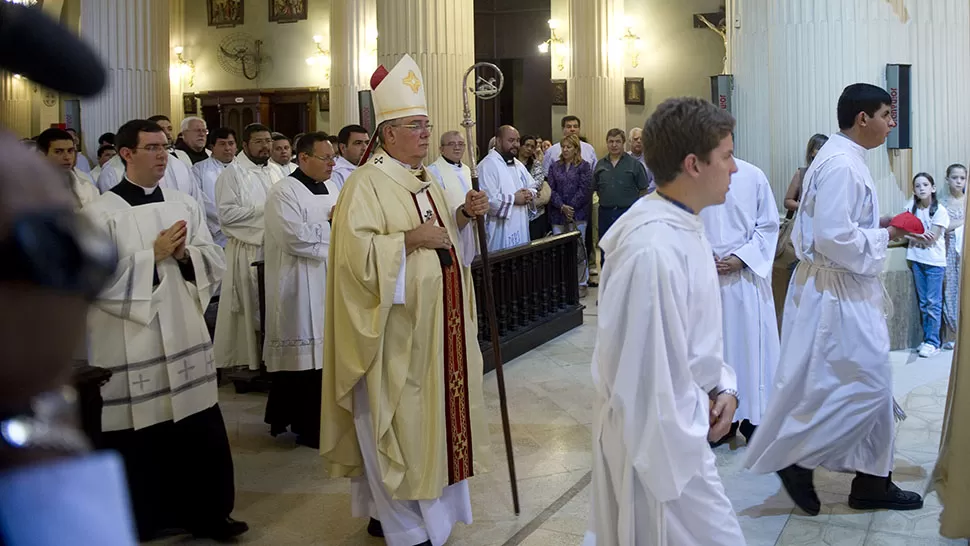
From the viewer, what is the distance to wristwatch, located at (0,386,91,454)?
0.57 metres

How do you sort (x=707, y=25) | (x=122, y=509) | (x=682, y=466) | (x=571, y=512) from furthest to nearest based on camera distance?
1. (x=707, y=25)
2. (x=571, y=512)
3. (x=682, y=466)
4. (x=122, y=509)

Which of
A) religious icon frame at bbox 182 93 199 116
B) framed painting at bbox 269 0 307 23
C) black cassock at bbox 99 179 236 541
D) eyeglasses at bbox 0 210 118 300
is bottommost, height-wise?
black cassock at bbox 99 179 236 541

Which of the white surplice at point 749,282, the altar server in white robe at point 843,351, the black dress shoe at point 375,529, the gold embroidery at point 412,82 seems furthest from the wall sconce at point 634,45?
the black dress shoe at point 375,529

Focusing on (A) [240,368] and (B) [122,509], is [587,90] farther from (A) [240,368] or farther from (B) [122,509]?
(B) [122,509]

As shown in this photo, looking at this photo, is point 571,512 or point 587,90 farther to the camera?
point 587,90

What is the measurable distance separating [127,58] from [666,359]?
30.9 feet

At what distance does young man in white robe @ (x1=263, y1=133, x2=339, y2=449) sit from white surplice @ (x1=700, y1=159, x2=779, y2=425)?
239 centimetres

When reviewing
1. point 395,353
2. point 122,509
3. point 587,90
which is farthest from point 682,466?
point 587,90

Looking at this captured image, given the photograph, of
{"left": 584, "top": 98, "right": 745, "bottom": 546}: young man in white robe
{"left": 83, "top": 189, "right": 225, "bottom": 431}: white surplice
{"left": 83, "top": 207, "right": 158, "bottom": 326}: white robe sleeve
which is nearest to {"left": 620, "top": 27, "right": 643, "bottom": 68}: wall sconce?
{"left": 83, "top": 189, "right": 225, "bottom": 431}: white surplice

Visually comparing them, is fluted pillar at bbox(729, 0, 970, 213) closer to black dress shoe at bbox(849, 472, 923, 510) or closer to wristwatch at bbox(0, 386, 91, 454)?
black dress shoe at bbox(849, 472, 923, 510)

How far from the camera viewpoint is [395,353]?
13.3 ft

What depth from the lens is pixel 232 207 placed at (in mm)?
7492

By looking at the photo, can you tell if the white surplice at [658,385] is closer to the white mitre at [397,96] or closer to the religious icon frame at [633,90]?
the white mitre at [397,96]

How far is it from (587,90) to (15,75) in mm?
16352
